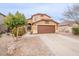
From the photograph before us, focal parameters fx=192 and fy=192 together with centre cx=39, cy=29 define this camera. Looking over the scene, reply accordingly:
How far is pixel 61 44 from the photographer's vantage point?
2.32 meters

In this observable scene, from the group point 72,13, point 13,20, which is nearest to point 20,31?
point 13,20

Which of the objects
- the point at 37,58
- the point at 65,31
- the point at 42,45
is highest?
the point at 65,31

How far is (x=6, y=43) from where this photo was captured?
232cm

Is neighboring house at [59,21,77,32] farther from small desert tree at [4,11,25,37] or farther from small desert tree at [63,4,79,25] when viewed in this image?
small desert tree at [4,11,25,37]

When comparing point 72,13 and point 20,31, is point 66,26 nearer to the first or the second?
point 72,13

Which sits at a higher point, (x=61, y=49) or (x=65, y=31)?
(x=65, y=31)

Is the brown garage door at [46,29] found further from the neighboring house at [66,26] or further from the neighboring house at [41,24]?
the neighboring house at [66,26]

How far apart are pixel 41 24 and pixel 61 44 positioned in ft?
1.14

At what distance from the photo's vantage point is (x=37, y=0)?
7.63ft

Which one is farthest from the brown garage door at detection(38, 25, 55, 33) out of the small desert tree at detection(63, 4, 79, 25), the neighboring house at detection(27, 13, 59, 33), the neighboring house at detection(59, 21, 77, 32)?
the small desert tree at detection(63, 4, 79, 25)

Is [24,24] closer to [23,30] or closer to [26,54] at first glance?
[23,30]

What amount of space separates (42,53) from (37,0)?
2.10ft

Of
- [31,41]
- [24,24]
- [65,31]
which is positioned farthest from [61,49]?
[24,24]

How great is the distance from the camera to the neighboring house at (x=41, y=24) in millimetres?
2342
